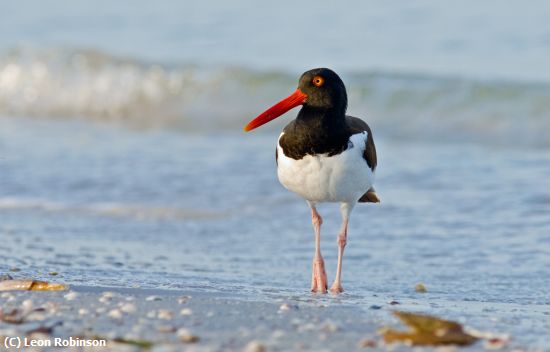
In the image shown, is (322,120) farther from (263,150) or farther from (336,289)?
(263,150)

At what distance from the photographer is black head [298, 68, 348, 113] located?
5.58 m

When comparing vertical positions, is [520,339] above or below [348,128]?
below

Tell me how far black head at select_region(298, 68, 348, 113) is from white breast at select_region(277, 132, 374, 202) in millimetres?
216

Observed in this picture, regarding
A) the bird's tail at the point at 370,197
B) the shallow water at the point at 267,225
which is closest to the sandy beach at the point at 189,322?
the shallow water at the point at 267,225

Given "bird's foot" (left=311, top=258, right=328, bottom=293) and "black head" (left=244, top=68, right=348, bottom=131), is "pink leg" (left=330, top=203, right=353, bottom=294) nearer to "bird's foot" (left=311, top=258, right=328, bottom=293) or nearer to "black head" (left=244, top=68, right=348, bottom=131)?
"bird's foot" (left=311, top=258, right=328, bottom=293)

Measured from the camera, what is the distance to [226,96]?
553 inches

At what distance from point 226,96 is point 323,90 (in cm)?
853

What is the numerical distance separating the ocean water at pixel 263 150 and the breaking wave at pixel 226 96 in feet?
0.10

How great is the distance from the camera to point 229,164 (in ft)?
33.1

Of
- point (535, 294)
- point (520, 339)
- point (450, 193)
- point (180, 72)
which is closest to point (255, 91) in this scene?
point (180, 72)

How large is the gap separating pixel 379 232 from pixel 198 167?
2.82 meters

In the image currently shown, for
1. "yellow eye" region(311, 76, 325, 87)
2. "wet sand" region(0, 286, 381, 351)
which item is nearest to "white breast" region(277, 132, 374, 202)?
"yellow eye" region(311, 76, 325, 87)

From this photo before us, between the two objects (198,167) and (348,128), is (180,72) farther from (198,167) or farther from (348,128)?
(348,128)

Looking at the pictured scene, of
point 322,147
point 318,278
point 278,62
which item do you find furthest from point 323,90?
point 278,62
